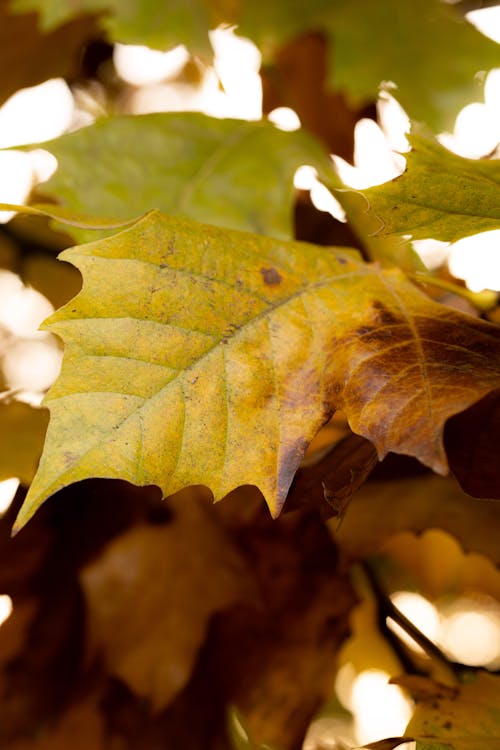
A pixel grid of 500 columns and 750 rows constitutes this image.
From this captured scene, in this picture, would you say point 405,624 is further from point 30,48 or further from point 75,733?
point 30,48

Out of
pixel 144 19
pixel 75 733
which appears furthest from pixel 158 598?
pixel 144 19

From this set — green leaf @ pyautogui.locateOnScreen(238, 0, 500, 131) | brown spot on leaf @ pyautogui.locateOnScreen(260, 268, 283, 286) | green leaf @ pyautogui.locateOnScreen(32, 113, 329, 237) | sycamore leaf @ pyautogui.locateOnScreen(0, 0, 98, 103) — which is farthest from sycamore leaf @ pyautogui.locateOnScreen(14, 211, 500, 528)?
sycamore leaf @ pyautogui.locateOnScreen(0, 0, 98, 103)

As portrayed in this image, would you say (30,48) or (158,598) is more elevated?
(30,48)

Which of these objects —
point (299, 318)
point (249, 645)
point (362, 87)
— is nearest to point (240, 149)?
point (362, 87)

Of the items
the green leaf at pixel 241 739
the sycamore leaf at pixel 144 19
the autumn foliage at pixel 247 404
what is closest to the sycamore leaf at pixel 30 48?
the autumn foliage at pixel 247 404

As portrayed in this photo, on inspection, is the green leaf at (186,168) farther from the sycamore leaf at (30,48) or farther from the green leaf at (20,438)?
the sycamore leaf at (30,48)

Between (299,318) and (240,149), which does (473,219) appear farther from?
(240,149)

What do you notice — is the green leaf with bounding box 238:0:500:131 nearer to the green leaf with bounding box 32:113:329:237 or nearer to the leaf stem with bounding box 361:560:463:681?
the green leaf with bounding box 32:113:329:237
